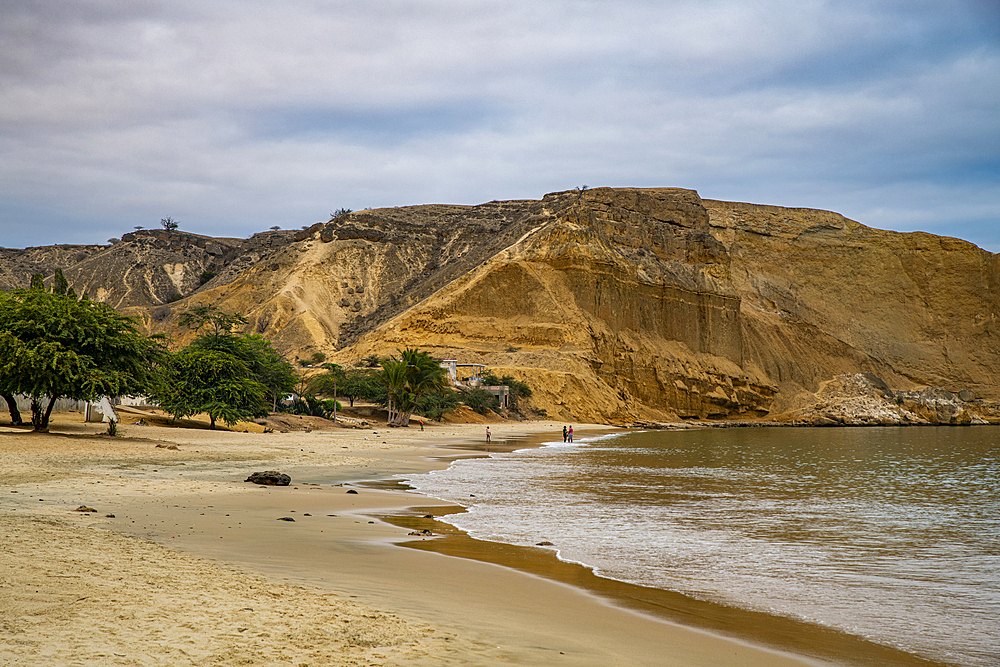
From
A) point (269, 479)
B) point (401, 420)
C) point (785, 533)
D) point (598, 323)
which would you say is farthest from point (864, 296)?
point (269, 479)

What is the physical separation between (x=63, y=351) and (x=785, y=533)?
19403 mm

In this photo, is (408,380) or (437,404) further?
(437,404)

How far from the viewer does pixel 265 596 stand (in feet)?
20.5

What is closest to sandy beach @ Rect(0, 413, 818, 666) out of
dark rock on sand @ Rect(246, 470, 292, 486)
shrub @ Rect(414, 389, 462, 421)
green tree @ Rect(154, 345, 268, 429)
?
dark rock on sand @ Rect(246, 470, 292, 486)

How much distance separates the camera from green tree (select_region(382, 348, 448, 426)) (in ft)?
152

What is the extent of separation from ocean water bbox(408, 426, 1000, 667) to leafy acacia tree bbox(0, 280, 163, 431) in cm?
999

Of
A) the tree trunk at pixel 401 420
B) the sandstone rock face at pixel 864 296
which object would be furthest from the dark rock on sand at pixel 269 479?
the sandstone rock face at pixel 864 296

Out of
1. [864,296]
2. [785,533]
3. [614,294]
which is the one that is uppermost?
[864,296]

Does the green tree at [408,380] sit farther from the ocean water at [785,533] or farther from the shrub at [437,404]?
the ocean water at [785,533]

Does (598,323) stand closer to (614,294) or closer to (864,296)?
(614,294)

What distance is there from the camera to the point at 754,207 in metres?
123

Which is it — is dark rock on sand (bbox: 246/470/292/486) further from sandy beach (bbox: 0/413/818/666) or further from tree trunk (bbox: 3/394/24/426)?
tree trunk (bbox: 3/394/24/426)

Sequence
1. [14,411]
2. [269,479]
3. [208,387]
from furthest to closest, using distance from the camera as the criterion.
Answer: [208,387], [14,411], [269,479]

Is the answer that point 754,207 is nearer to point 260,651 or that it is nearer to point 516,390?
point 516,390
